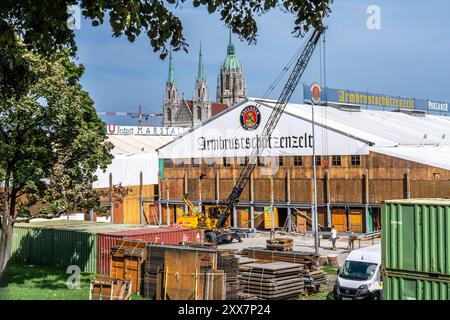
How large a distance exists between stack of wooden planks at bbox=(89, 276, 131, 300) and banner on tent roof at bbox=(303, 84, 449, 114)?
43609 mm

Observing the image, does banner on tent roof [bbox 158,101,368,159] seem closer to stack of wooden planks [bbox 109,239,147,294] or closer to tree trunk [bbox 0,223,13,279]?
stack of wooden planks [bbox 109,239,147,294]

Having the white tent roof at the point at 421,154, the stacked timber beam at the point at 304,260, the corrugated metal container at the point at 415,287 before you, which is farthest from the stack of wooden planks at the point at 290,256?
the white tent roof at the point at 421,154

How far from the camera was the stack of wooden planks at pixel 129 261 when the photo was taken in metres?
27.8

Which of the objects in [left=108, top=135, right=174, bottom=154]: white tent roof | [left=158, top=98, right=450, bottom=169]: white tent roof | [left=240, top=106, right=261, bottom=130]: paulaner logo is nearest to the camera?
[left=158, top=98, right=450, bottom=169]: white tent roof

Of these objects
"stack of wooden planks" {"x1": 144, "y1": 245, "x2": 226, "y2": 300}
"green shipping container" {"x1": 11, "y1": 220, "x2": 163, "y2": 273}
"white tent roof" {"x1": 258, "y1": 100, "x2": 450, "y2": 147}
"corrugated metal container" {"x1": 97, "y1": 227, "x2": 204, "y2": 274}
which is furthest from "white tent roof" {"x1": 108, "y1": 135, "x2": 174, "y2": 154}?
"stack of wooden planks" {"x1": 144, "y1": 245, "x2": 226, "y2": 300}

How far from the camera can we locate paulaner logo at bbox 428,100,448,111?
8977 cm

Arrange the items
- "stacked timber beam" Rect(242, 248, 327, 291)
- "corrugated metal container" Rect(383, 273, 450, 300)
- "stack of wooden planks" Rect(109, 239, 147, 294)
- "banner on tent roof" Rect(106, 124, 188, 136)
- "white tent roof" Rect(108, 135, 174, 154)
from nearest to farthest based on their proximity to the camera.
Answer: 1. "corrugated metal container" Rect(383, 273, 450, 300)
2. "stacked timber beam" Rect(242, 248, 327, 291)
3. "stack of wooden planks" Rect(109, 239, 147, 294)
4. "white tent roof" Rect(108, 135, 174, 154)
5. "banner on tent roof" Rect(106, 124, 188, 136)

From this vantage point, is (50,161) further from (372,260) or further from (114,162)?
(114,162)

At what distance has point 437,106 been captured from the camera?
91562mm

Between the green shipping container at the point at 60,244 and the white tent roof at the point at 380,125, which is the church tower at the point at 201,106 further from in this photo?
the green shipping container at the point at 60,244

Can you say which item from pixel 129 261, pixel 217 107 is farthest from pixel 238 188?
pixel 217 107

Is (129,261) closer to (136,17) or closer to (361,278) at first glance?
(361,278)

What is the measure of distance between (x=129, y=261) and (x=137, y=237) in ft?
10.7
